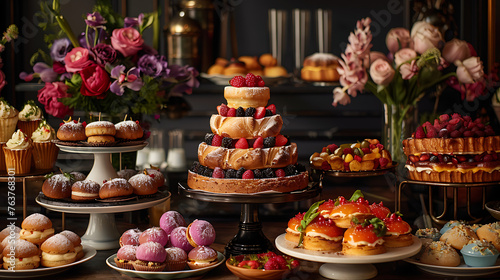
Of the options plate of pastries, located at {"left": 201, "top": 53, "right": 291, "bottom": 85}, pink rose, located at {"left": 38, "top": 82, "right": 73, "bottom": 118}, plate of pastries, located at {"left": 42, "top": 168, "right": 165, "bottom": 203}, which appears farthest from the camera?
plate of pastries, located at {"left": 201, "top": 53, "right": 291, "bottom": 85}

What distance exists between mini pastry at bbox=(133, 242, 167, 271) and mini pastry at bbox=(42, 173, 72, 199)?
0.54 metres

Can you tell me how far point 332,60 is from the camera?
4.59 metres

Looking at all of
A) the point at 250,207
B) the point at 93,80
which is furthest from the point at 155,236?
the point at 93,80

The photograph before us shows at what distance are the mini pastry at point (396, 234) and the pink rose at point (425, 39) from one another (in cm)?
132

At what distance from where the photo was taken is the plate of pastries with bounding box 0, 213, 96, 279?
2.39 m

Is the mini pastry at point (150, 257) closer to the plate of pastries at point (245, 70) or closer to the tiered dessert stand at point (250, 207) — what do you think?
the tiered dessert stand at point (250, 207)

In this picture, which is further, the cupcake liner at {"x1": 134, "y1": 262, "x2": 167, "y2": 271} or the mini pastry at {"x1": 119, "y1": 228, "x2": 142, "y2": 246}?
the mini pastry at {"x1": 119, "y1": 228, "x2": 142, "y2": 246}

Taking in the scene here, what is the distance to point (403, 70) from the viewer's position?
3.44 metres

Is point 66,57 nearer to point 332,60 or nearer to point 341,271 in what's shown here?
point 341,271

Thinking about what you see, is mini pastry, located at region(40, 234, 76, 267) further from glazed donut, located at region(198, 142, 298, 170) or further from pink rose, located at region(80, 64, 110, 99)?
pink rose, located at region(80, 64, 110, 99)

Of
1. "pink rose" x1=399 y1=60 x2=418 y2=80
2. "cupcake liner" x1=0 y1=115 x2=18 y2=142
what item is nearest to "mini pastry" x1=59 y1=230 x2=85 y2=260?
"cupcake liner" x1=0 y1=115 x2=18 y2=142

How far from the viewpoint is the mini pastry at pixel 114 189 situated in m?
2.69

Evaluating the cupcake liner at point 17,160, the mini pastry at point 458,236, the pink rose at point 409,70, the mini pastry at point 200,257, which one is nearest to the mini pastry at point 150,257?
the mini pastry at point 200,257

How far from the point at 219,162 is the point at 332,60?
6.90ft
